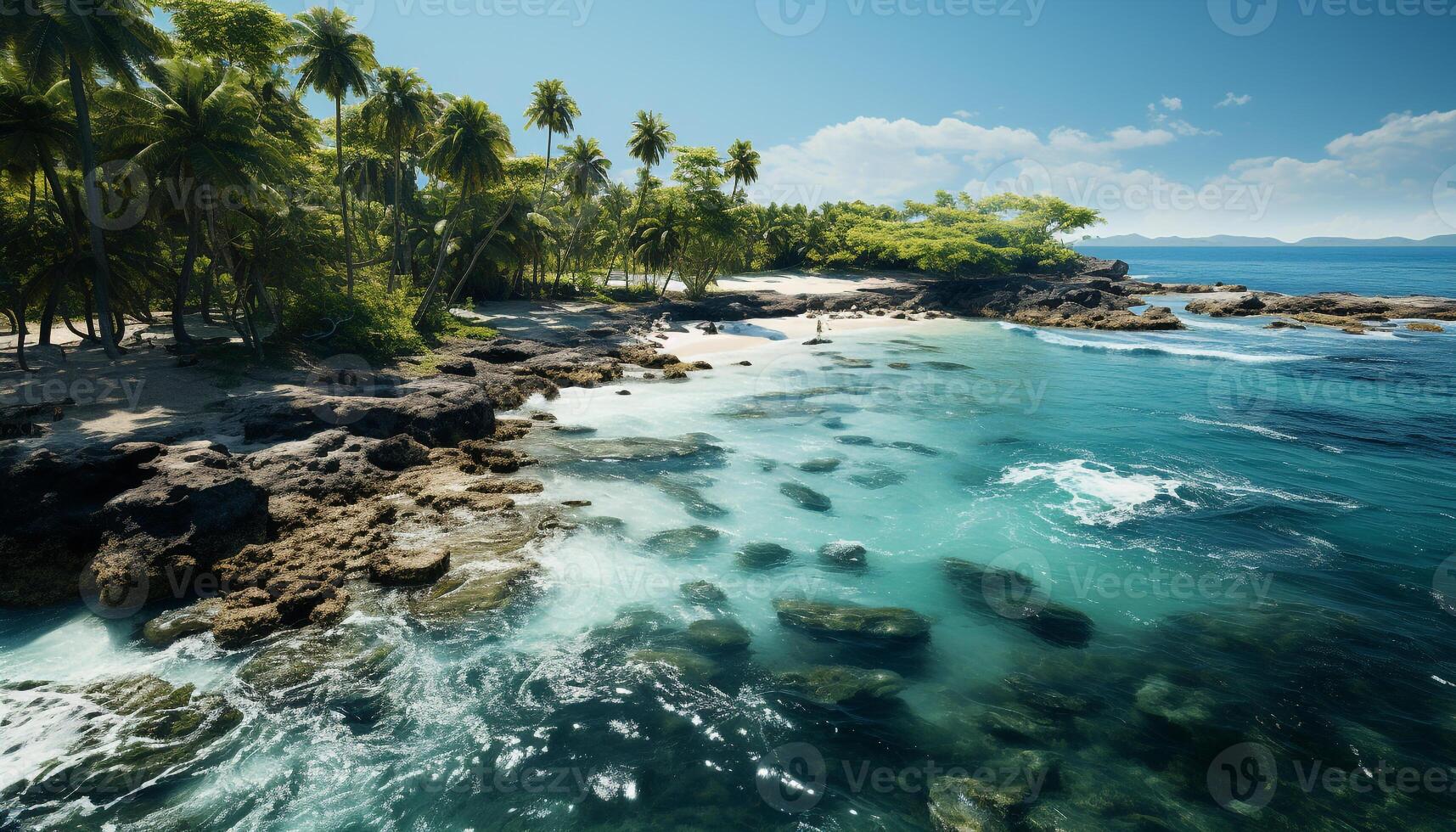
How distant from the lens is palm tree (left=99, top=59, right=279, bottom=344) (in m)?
18.1

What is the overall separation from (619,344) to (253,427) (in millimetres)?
19893

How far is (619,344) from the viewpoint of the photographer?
33438 mm

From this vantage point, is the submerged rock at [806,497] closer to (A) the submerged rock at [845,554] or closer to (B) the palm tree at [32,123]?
(A) the submerged rock at [845,554]

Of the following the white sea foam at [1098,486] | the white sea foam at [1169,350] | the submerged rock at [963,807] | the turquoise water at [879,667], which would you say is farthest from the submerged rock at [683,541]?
the white sea foam at [1169,350]

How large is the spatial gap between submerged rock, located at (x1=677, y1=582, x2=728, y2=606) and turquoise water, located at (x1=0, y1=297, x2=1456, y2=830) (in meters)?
0.33

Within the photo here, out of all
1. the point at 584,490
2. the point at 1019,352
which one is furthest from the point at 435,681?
the point at 1019,352

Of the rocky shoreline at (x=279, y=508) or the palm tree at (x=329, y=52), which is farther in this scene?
the palm tree at (x=329, y=52)

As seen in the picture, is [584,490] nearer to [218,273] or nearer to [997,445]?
[997,445]

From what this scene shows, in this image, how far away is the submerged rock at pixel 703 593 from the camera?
10898mm

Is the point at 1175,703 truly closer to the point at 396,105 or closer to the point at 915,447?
the point at 915,447

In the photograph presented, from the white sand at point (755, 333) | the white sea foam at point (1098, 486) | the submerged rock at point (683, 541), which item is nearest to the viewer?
the submerged rock at point (683, 541)

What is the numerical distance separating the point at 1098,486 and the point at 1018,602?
7405 millimetres

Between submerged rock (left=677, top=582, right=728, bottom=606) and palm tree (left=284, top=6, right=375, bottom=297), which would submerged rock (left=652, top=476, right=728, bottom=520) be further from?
palm tree (left=284, top=6, right=375, bottom=297)

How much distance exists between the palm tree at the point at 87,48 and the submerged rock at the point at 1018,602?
25849 mm
